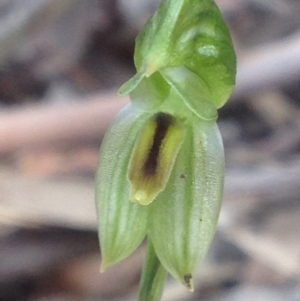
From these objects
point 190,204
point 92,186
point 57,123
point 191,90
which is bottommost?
point 92,186

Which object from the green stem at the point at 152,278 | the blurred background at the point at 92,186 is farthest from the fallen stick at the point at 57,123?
the green stem at the point at 152,278

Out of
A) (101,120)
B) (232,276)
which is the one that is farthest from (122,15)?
(232,276)

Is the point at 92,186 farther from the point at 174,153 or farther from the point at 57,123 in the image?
the point at 174,153

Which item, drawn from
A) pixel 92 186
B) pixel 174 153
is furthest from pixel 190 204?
pixel 92 186

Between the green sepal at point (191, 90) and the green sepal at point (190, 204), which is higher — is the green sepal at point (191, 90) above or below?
above

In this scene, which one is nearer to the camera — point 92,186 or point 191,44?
point 191,44

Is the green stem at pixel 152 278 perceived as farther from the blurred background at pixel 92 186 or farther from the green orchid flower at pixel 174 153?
the blurred background at pixel 92 186
